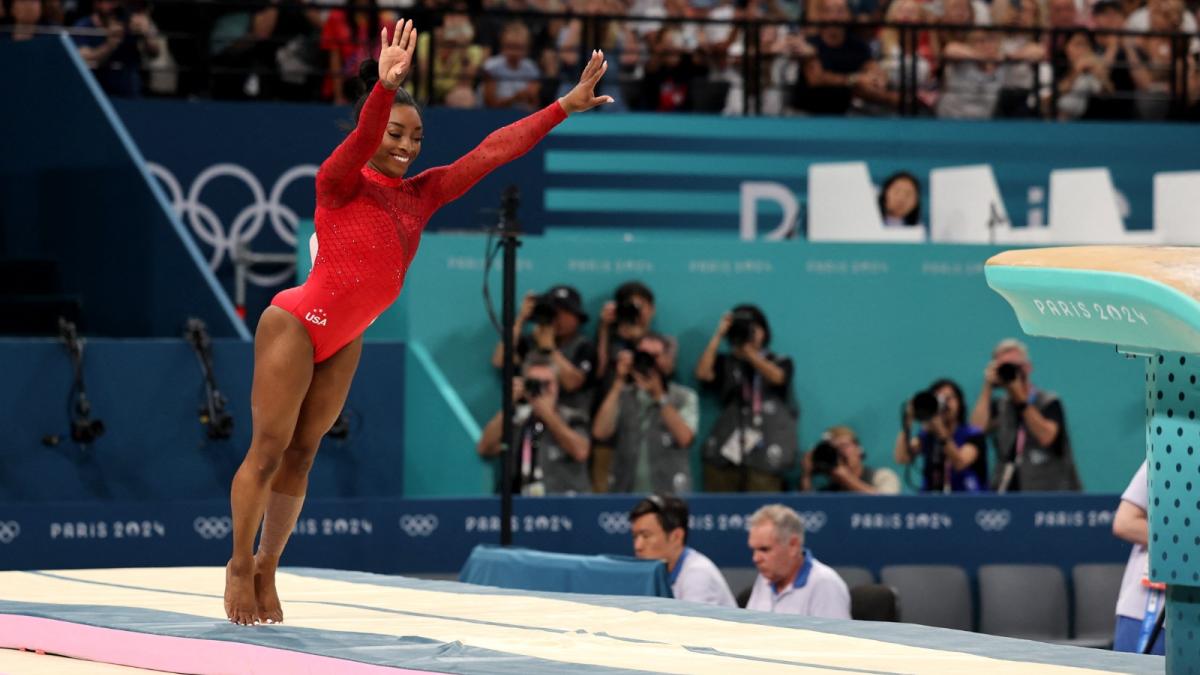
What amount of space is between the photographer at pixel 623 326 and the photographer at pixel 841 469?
839 millimetres

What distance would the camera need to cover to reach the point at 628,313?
909 cm

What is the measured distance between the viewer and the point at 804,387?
9.61m

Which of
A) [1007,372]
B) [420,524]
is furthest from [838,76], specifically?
[420,524]

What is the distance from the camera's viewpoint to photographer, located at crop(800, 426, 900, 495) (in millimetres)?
9109

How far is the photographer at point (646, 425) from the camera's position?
28.9 feet

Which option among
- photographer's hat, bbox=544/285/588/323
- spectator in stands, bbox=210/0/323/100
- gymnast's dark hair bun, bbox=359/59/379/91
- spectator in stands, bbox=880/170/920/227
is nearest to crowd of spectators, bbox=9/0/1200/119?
spectator in stands, bbox=210/0/323/100

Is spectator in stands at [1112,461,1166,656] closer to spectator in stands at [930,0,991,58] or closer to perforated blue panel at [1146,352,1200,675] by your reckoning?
perforated blue panel at [1146,352,1200,675]

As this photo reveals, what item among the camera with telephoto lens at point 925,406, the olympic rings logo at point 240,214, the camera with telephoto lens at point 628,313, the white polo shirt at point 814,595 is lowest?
the white polo shirt at point 814,595

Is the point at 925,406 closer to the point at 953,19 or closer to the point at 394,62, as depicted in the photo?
the point at 953,19

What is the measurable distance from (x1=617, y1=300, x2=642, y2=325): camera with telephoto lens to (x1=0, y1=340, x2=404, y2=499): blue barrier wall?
137 centimetres

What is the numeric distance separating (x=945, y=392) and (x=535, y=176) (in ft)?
8.82

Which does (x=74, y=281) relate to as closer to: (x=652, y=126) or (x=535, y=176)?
(x=535, y=176)

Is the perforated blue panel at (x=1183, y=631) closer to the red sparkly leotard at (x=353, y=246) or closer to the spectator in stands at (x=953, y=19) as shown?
the red sparkly leotard at (x=353, y=246)

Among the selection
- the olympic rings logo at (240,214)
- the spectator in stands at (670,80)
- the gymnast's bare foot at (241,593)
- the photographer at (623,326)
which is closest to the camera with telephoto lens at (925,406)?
the photographer at (623,326)
